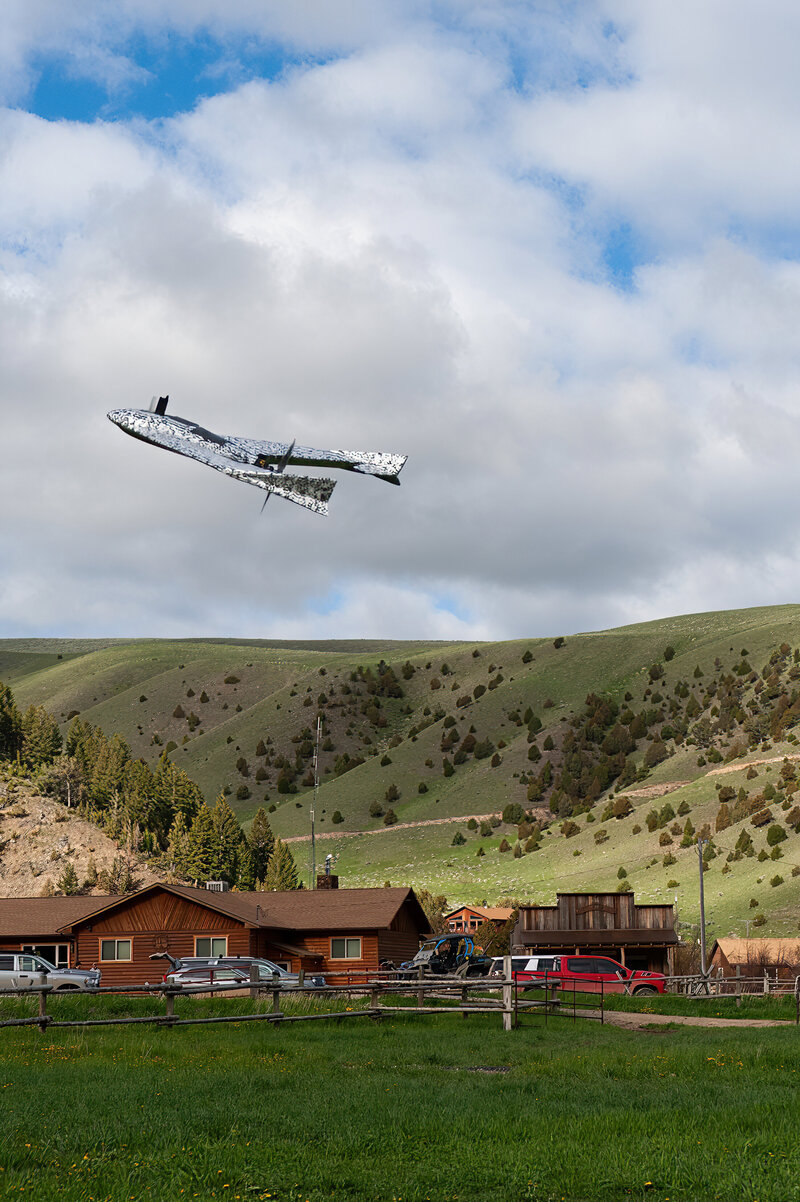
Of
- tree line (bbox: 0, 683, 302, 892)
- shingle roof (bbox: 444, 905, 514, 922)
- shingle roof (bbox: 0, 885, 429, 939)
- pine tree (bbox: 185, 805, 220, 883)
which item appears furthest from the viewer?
tree line (bbox: 0, 683, 302, 892)

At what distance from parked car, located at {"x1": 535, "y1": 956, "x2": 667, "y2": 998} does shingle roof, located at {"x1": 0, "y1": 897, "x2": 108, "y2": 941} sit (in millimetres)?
21438

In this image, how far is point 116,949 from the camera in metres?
52.2

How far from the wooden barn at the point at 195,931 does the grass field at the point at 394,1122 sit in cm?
2972

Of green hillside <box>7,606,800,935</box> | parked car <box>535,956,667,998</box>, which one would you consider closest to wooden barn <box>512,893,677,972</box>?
green hillside <box>7,606,800,935</box>

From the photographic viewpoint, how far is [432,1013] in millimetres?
30344

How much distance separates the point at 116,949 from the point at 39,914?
16.1ft

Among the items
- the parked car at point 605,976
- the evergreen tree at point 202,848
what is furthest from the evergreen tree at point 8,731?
the parked car at point 605,976

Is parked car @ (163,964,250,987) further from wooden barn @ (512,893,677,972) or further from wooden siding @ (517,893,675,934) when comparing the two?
wooden siding @ (517,893,675,934)

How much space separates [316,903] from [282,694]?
433 feet

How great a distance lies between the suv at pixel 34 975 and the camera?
39.7m

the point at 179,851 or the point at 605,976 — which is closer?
the point at 605,976

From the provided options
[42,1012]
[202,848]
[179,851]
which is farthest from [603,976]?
[202,848]

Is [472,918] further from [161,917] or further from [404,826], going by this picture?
[404,826]

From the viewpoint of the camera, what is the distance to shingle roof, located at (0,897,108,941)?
5272 cm
